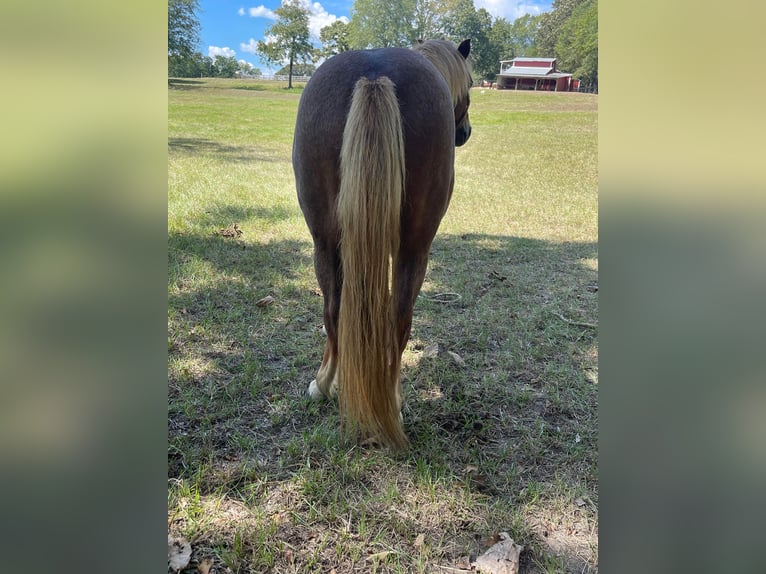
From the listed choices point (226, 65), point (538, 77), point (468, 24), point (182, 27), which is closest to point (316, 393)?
point (182, 27)

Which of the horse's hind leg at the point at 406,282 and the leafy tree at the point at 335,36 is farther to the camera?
the leafy tree at the point at 335,36

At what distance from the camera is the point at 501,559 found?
1586 millimetres

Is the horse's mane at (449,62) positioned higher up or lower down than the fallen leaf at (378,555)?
higher up

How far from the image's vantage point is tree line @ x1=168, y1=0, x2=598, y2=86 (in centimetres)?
585

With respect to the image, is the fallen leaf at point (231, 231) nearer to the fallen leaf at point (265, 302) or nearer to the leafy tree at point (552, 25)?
the fallen leaf at point (265, 302)

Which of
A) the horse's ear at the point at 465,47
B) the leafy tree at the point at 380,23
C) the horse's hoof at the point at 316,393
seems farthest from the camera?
the leafy tree at the point at 380,23

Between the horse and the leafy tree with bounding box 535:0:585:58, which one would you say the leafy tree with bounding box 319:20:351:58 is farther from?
the horse

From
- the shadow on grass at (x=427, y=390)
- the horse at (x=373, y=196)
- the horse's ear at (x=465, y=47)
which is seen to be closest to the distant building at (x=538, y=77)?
the horse's ear at (x=465, y=47)

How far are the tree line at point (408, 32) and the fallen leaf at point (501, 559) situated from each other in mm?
5156

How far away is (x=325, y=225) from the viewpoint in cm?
211

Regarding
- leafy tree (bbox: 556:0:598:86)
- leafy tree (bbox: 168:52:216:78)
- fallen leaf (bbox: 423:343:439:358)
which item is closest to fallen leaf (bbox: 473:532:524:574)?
fallen leaf (bbox: 423:343:439:358)

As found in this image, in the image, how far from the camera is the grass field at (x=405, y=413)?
1.70m

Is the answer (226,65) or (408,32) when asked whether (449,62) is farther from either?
(226,65)
